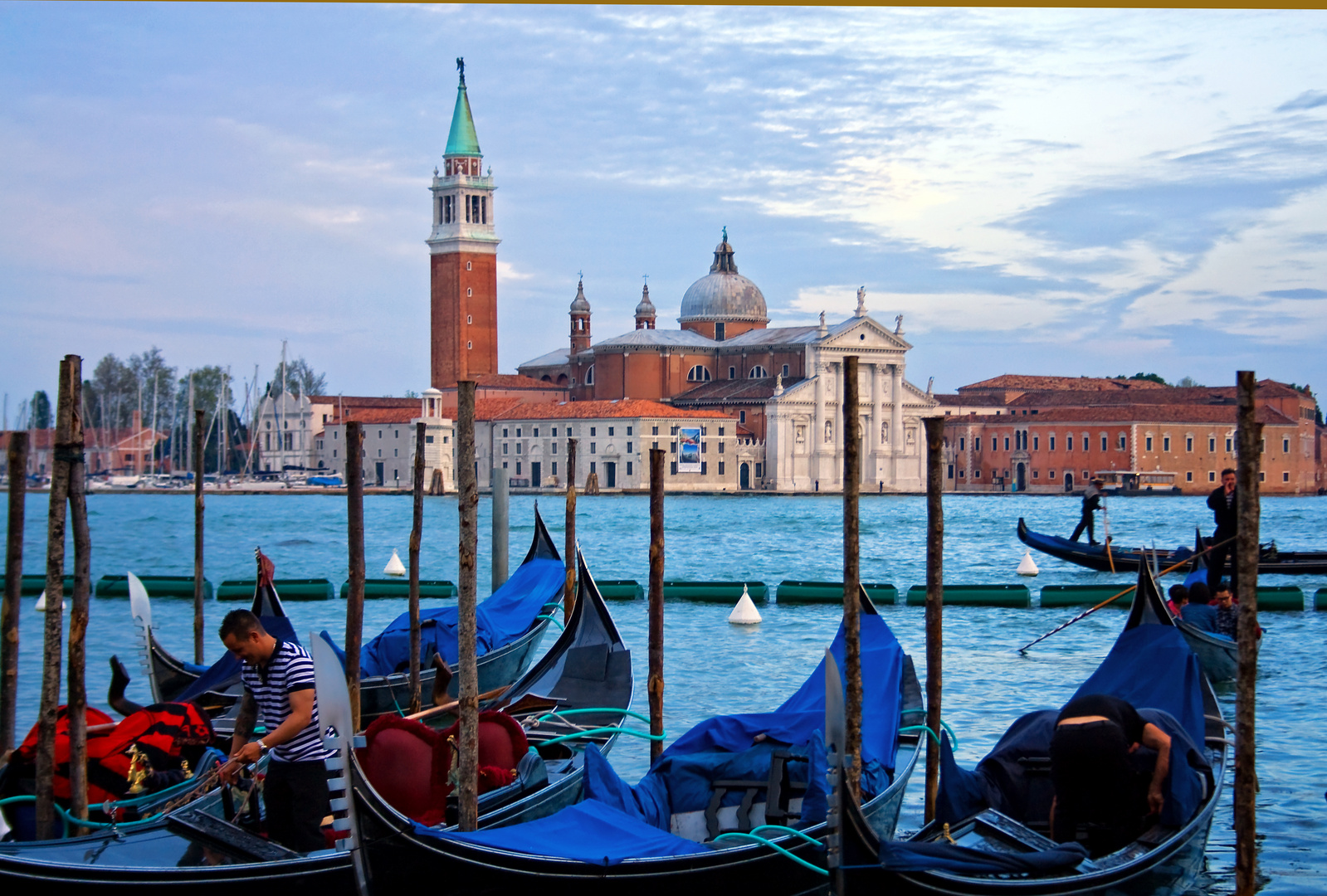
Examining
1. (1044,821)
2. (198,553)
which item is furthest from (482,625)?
(1044,821)

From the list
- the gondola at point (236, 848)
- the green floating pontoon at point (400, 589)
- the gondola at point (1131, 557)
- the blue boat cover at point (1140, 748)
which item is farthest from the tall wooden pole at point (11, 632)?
the gondola at point (1131, 557)

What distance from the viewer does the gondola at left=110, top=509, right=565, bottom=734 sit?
16.4 ft

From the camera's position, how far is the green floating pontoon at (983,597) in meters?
10.7

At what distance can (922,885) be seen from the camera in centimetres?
275

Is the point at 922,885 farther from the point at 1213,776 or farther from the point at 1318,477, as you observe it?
the point at 1318,477

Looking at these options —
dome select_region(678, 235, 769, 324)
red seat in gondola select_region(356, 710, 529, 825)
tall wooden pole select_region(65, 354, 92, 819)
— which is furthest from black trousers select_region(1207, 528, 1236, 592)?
dome select_region(678, 235, 769, 324)

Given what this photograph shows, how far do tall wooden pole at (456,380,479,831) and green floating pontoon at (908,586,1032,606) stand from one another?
24.6ft

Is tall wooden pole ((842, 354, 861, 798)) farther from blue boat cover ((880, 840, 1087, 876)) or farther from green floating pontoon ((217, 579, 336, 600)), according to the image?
green floating pontoon ((217, 579, 336, 600))

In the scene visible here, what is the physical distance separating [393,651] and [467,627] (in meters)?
2.39

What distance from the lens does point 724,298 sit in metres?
41.9

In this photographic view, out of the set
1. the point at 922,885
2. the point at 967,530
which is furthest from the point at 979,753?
the point at 967,530

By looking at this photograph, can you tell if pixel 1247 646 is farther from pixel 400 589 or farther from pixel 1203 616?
pixel 400 589

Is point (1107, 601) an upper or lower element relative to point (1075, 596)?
upper

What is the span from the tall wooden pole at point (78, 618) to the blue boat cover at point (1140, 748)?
204 centimetres
